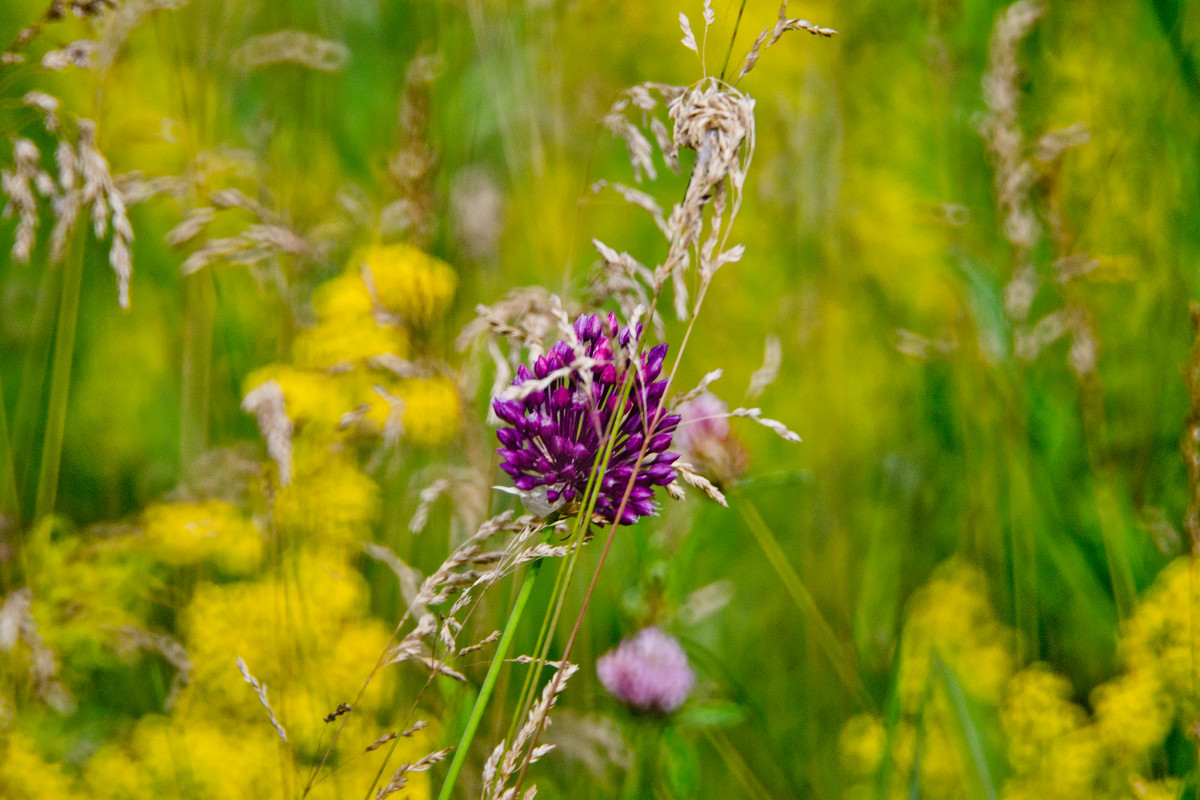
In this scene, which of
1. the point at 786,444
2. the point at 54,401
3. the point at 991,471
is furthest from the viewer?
the point at 786,444

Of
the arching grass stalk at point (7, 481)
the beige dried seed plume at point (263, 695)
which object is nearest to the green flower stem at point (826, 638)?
the beige dried seed plume at point (263, 695)

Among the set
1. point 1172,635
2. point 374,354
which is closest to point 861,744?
point 1172,635

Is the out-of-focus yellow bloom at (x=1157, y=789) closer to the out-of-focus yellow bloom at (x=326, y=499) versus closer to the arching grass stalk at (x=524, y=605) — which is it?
the arching grass stalk at (x=524, y=605)

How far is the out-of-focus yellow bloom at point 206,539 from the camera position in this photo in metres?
1.32

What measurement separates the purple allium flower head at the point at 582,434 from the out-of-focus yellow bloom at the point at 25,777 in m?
0.76

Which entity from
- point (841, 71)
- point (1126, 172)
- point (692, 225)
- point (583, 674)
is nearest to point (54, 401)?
point (583, 674)

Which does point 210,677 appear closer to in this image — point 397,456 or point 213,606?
point 213,606

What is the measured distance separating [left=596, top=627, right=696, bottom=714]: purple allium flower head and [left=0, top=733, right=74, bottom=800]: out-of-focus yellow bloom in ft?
2.17

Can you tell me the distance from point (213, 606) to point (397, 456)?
396 mm

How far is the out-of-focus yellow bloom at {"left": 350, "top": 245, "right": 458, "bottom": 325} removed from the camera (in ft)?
4.73

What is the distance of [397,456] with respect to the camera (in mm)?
1517

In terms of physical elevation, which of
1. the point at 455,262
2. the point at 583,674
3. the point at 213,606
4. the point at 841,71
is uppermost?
the point at 841,71

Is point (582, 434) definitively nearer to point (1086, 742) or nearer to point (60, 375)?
point (1086, 742)

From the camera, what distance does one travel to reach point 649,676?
1.11 metres
